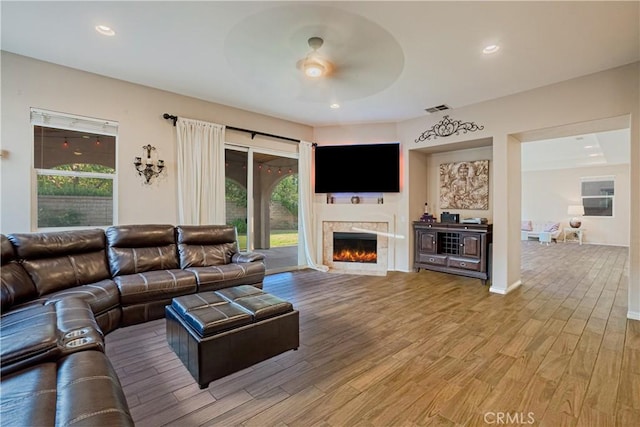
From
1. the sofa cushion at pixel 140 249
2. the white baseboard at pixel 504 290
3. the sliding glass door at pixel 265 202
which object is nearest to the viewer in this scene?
the sofa cushion at pixel 140 249

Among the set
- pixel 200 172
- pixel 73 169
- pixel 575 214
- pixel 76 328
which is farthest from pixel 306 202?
pixel 575 214

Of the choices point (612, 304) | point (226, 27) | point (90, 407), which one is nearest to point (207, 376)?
point (90, 407)

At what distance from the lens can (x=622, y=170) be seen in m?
9.19

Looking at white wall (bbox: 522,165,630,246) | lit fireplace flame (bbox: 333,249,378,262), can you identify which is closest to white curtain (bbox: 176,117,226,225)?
lit fireplace flame (bbox: 333,249,378,262)

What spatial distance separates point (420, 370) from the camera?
2.23 m

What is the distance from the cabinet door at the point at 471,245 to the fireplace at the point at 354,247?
162 centimetres

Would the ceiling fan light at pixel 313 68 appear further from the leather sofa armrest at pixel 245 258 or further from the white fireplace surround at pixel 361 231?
the white fireplace surround at pixel 361 231

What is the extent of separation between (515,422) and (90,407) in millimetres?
2177

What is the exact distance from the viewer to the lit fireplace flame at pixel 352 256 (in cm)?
593

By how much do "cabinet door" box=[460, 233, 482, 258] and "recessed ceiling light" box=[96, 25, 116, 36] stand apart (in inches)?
215

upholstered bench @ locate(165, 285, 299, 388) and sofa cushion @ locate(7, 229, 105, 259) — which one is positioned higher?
sofa cushion @ locate(7, 229, 105, 259)

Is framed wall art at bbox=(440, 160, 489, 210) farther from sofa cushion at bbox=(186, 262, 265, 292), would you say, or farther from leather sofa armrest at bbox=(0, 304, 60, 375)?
leather sofa armrest at bbox=(0, 304, 60, 375)

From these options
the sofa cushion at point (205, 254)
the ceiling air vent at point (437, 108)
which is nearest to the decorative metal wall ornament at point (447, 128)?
the ceiling air vent at point (437, 108)

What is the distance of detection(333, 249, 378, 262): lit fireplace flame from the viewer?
593 cm
